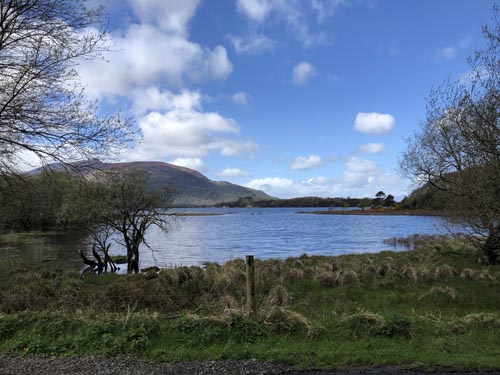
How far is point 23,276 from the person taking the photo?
1747cm

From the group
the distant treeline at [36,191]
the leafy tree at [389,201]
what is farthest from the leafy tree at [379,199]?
the distant treeline at [36,191]

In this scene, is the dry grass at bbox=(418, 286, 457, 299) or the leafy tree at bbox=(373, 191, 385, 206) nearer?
the dry grass at bbox=(418, 286, 457, 299)

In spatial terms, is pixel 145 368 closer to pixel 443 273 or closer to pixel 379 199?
pixel 443 273

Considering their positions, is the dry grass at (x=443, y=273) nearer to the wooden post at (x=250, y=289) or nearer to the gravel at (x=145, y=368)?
the wooden post at (x=250, y=289)

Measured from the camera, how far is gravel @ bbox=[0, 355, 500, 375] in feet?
19.6

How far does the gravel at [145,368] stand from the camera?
236 inches

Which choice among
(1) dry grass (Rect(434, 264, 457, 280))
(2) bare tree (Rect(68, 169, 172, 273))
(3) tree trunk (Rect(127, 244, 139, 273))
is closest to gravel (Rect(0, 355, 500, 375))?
(1) dry grass (Rect(434, 264, 457, 280))

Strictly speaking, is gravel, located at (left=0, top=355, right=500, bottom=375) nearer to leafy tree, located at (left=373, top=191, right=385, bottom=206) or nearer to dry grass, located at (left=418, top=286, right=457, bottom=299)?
dry grass, located at (left=418, top=286, right=457, bottom=299)

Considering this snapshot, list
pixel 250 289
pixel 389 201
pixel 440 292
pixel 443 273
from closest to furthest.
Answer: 1. pixel 250 289
2. pixel 440 292
3. pixel 443 273
4. pixel 389 201

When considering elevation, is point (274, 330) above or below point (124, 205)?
below

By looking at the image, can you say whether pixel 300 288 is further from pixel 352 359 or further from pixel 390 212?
pixel 390 212

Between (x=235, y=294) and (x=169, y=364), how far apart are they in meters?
7.28

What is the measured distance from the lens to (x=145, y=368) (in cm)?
623

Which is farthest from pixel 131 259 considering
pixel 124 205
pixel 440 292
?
pixel 440 292
